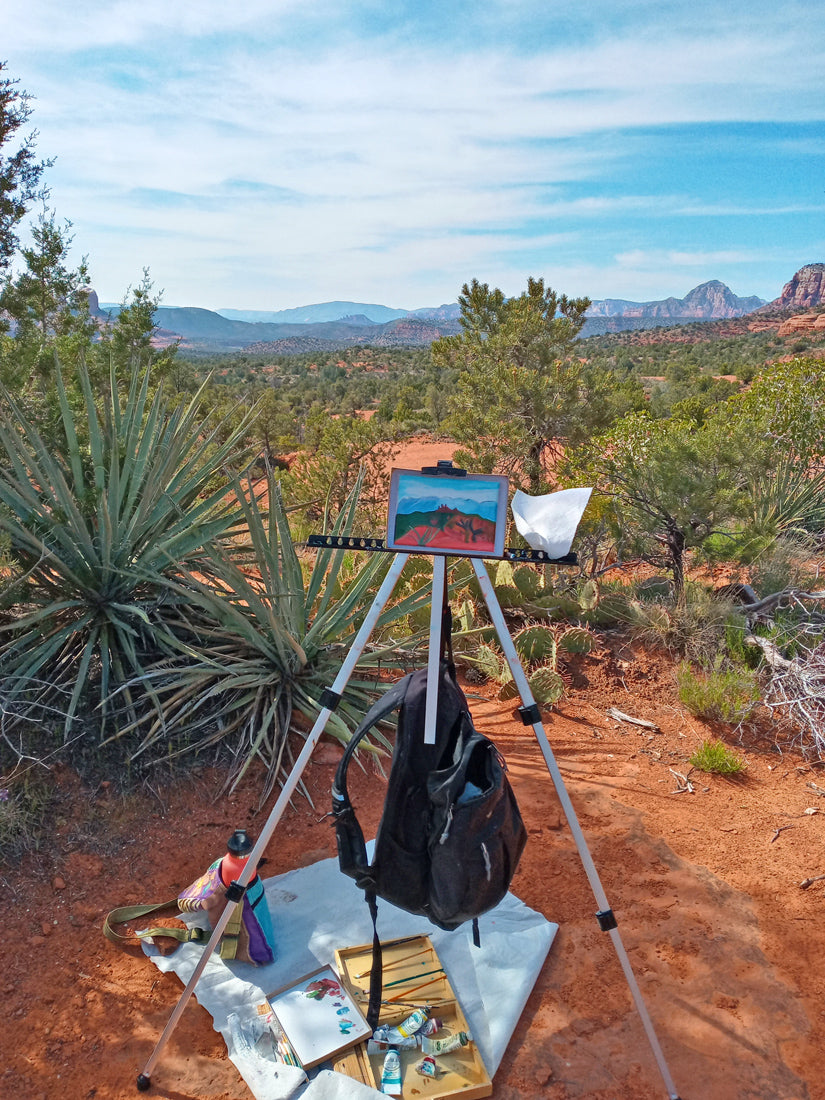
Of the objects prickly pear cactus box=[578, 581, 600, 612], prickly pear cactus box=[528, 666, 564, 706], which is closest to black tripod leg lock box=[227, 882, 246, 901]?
prickly pear cactus box=[528, 666, 564, 706]

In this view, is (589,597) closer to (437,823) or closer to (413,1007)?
(413,1007)

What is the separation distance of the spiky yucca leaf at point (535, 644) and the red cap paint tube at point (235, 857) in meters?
2.96

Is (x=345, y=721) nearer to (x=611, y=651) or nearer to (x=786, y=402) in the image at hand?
(x=611, y=651)

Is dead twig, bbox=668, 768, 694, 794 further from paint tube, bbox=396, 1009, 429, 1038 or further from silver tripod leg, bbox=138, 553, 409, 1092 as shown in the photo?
silver tripod leg, bbox=138, 553, 409, 1092

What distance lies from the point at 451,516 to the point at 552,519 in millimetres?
447

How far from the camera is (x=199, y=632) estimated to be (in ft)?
13.4

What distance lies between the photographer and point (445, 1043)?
2.52m

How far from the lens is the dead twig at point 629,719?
15.9 ft

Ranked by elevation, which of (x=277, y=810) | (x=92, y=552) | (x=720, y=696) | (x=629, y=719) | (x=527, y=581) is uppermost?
(x=92, y=552)

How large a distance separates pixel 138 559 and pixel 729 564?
6285mm

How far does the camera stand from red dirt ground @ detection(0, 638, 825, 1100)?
98.9 inches

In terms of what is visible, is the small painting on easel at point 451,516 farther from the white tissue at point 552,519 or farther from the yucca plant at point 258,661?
the yucca plant at point 258,661

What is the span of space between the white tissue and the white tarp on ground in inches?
64.2

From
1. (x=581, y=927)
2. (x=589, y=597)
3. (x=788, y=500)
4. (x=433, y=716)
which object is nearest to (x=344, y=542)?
(x=433, y=716)
